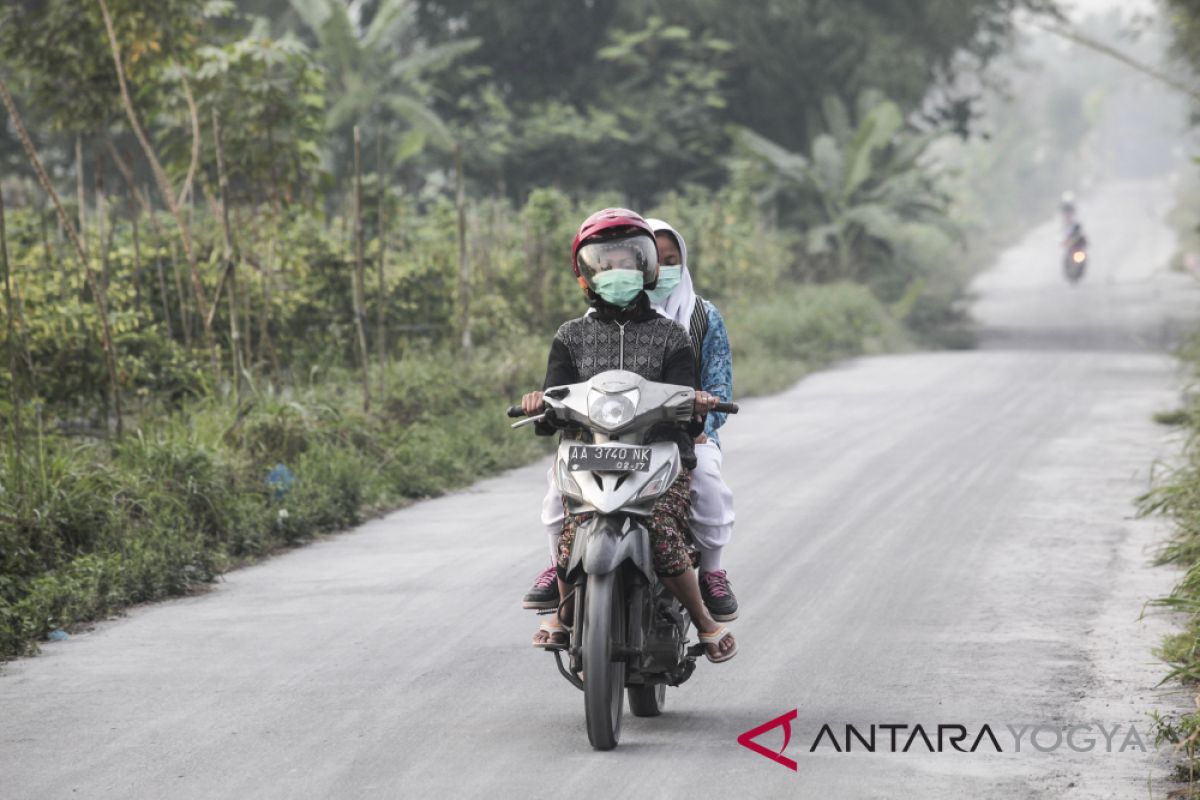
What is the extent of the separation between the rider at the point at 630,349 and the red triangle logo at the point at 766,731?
459 millimetres

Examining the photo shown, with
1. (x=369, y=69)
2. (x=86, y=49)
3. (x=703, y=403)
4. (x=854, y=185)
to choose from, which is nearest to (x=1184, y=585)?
(x=703, y=403)

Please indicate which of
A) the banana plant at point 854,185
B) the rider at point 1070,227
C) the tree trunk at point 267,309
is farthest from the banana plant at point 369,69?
the rider at point 1070,227

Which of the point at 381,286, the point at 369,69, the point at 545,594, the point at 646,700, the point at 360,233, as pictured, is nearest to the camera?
the point at 545,594

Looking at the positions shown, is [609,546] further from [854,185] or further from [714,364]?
[854,185]

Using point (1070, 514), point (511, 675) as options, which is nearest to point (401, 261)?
point (1070, 514)

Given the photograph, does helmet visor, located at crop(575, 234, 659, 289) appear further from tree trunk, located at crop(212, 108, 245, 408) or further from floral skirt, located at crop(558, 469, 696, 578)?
tree trunk, located at crop(212, 108, 245, 408)

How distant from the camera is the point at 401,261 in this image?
1596 cm

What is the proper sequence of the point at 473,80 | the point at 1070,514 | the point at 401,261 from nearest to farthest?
the point at 1070,514 < the point at 401,261 < the point at 473,80

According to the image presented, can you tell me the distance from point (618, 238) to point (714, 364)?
90cm

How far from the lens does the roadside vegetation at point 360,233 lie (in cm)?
1002

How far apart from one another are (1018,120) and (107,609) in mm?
74239

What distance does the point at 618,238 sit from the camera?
610 centimetres

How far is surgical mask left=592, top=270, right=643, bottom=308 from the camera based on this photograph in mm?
6105

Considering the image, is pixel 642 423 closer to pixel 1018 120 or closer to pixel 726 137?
pixel 726 137
